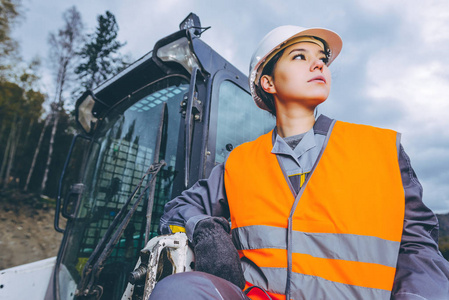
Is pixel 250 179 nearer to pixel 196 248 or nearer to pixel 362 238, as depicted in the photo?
pixel 196 248

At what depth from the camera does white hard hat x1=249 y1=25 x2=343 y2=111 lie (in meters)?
1.52

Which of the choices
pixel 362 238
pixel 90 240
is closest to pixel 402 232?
pixel 362 238

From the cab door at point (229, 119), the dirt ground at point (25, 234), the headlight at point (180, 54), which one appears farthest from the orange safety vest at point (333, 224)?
the dirt ground at point (25, 234)

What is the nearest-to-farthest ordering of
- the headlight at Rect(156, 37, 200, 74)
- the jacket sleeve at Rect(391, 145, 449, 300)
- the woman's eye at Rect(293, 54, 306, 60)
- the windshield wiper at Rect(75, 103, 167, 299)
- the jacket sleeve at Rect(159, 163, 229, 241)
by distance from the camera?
the jacket sleeve at Rect(391, 145, 449, 300) < the jacket sleeve at Rect(159, 163, 229, 241) < the woman's eye at Rect(293, 54, 306, 60) < the windshield wiper at Rect(75, 103, 167, 299) < the headlight at Rect(156, 37, 200, 74)

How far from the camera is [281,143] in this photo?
134 cm

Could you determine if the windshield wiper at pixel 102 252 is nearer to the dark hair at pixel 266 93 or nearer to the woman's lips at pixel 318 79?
the dark hair at pixel 266 93

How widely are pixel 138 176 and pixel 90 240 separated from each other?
0.76 m

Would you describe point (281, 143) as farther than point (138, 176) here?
No

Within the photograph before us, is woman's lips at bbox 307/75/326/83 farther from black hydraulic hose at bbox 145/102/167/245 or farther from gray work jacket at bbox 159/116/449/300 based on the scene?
black hydraulic hose at bbox 145/102/167/245

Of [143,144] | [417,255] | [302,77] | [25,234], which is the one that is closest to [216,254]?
[417,255]

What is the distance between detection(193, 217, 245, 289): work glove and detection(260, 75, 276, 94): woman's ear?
2.86 feet

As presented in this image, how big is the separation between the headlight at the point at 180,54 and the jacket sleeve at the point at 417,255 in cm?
157

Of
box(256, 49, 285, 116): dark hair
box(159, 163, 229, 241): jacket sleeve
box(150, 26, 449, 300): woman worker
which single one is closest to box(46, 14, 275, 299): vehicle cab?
box(159, 163, 229, 241): jacket sleeve

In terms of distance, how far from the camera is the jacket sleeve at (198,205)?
4.38 ft
